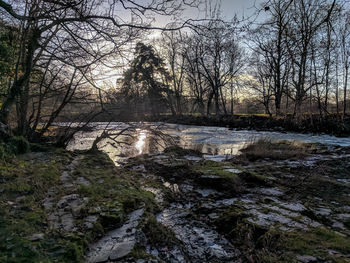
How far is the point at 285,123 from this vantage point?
57.3ft

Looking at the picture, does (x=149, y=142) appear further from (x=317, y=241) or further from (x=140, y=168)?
(x=317, y=241)

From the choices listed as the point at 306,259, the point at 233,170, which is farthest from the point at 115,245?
the point at 233,170

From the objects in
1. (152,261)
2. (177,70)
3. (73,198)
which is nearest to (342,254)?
(152,261)

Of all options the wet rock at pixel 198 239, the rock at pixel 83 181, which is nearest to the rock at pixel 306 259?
the wet rock at pixel 198 239

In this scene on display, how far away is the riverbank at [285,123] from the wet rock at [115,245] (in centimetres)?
882

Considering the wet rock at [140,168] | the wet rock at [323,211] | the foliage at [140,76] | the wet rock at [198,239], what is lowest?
the wet rock at [323,211]

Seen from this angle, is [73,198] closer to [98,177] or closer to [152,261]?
[98,177]

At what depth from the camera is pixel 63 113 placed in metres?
8.05

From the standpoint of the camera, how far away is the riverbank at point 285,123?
1451cm

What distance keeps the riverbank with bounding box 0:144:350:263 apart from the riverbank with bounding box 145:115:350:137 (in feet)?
23.4

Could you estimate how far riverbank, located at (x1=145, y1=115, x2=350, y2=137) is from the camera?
47.6ft

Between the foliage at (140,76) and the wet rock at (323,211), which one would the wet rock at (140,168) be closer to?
the foliage at (140,76)

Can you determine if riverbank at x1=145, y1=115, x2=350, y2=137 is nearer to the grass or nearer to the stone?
the grass

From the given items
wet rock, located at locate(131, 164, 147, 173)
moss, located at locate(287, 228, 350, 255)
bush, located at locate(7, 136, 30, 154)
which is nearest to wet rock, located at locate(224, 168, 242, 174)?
wet rock, located at locate(131, 164, 147, 173)
